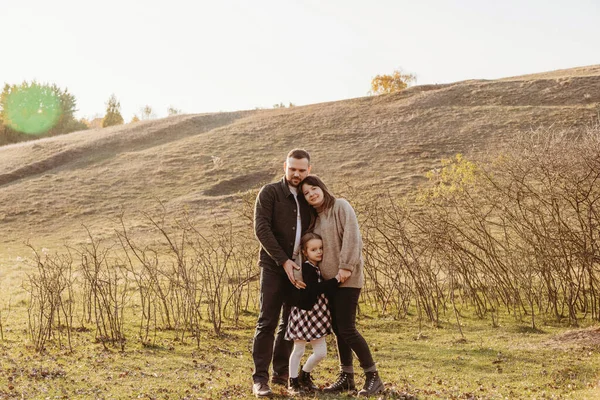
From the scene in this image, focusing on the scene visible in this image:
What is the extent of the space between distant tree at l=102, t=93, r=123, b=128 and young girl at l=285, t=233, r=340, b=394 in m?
63.6

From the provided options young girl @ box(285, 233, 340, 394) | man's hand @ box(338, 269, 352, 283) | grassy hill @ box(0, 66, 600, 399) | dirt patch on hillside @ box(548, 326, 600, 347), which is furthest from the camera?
dirt patch on hillside @ box(548, 326, 600, 347)

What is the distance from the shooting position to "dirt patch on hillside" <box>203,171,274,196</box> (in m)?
32.5

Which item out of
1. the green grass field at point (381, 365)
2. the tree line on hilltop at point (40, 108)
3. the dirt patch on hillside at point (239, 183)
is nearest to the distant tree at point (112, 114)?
the tree line on hilltop at point (40, 108)

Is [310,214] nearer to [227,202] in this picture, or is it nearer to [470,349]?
[470,349]

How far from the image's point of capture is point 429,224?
445 inches

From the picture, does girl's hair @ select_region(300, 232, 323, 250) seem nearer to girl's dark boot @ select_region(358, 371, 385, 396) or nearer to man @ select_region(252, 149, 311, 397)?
man @ select_region(252, 149, 311, 397)

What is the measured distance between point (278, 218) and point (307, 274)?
56 cm

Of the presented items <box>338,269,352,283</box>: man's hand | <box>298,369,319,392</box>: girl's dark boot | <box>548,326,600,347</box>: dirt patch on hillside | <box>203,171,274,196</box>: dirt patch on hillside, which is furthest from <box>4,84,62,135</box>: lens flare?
<box>338,269,352,283</box>: man's hand

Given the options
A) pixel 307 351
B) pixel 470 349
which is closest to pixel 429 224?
pixel 470 349

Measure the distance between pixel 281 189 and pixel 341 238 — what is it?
Result: 2.23ft

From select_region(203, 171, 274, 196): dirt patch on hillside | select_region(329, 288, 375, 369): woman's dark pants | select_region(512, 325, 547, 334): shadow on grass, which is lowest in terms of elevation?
select_region(512, 325, 547, 334): shadow on grass

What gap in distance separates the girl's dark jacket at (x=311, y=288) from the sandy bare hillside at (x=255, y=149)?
23243 millimetres

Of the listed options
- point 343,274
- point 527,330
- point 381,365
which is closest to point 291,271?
point 343,274

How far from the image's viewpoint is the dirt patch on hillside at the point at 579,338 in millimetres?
8602
